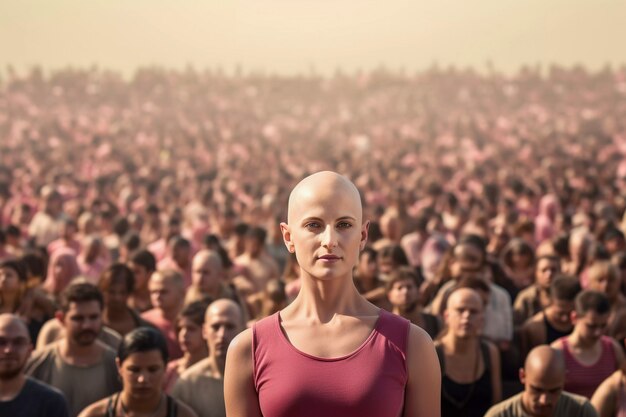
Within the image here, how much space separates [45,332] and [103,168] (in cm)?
1821

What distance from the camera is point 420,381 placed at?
11.5 ft

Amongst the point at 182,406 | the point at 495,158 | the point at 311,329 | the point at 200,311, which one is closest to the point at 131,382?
the point at 182,406

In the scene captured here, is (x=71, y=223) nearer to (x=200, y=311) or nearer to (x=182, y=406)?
(x=200, y=311)

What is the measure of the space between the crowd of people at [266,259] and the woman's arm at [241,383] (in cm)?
75

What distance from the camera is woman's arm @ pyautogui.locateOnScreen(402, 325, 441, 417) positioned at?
3.50 metres

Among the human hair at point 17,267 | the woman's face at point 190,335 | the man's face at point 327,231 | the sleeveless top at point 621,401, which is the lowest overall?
the sleeveless top at point 621,401

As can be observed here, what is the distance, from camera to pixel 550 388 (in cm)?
617

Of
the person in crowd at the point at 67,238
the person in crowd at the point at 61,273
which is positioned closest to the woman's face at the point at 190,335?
the person in crowd at the point at 61,273

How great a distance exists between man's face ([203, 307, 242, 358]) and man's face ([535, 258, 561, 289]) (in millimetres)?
3142

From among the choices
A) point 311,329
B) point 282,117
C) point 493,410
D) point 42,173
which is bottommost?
point 493,410

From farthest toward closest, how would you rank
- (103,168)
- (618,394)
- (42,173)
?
(103,168)
(42,173)
(618,394)

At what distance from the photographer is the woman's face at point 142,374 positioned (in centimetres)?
612

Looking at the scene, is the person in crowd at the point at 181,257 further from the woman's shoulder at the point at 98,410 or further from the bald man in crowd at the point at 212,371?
the woman's shoulder at the point at 98,410

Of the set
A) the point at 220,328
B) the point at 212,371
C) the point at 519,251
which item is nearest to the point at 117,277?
the point at 220,328
